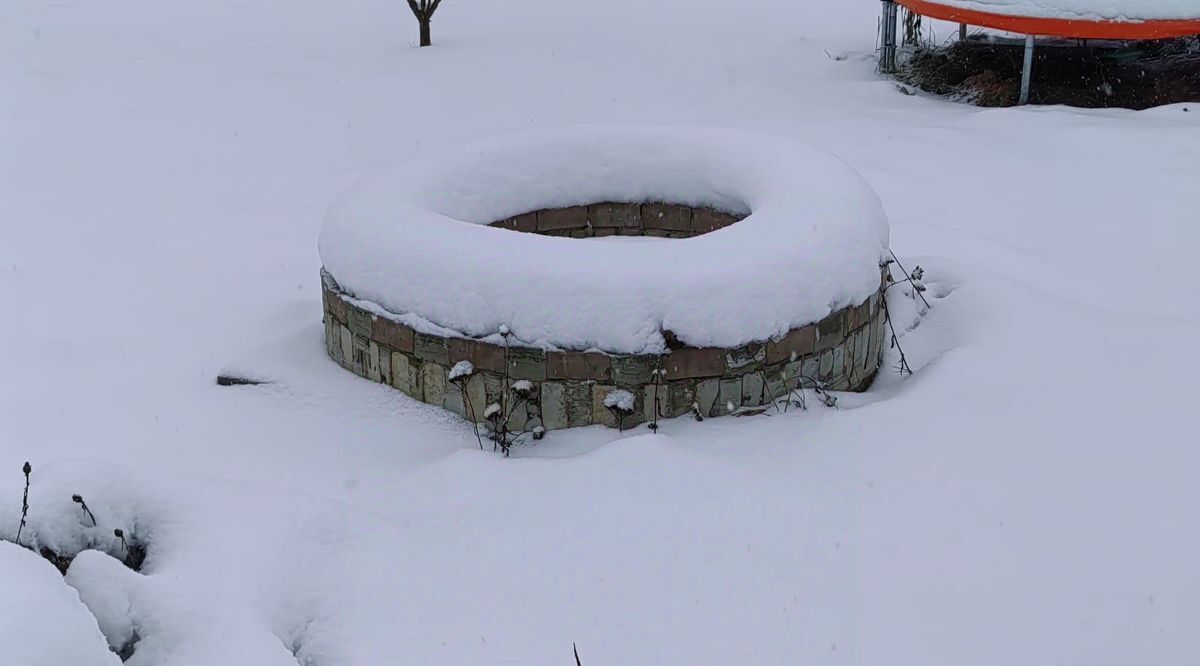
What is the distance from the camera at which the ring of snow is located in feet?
17.6

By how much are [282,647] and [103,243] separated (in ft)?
17.3

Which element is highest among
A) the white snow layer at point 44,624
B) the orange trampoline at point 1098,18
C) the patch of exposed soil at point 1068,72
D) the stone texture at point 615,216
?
the orange trampoline at point 1098,18

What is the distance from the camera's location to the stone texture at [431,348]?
5.62 m

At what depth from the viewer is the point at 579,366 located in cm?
542

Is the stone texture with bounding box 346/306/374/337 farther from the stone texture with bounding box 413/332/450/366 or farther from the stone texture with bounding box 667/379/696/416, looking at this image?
the stone texture with bounding box 667/379/696/416

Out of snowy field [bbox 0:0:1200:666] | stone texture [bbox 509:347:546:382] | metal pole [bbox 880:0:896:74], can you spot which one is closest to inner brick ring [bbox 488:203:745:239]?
snowy field [bbox 0:0:1200:666]

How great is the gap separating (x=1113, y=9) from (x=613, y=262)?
7.32m

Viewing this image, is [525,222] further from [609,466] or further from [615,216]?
[609,466]

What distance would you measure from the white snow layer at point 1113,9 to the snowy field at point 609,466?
1.07 meters

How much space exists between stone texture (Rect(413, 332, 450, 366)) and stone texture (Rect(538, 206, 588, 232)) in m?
2.06

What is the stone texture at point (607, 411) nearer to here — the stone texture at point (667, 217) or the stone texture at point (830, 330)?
the stone texture at point (830, 330)

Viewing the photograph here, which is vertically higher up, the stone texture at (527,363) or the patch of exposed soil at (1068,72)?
the patch of exposed soil at (1068,72)

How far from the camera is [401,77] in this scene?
1217 cm

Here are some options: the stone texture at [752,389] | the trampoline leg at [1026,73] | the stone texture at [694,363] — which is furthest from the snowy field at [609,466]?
the trampoline leg at [1026,73]
